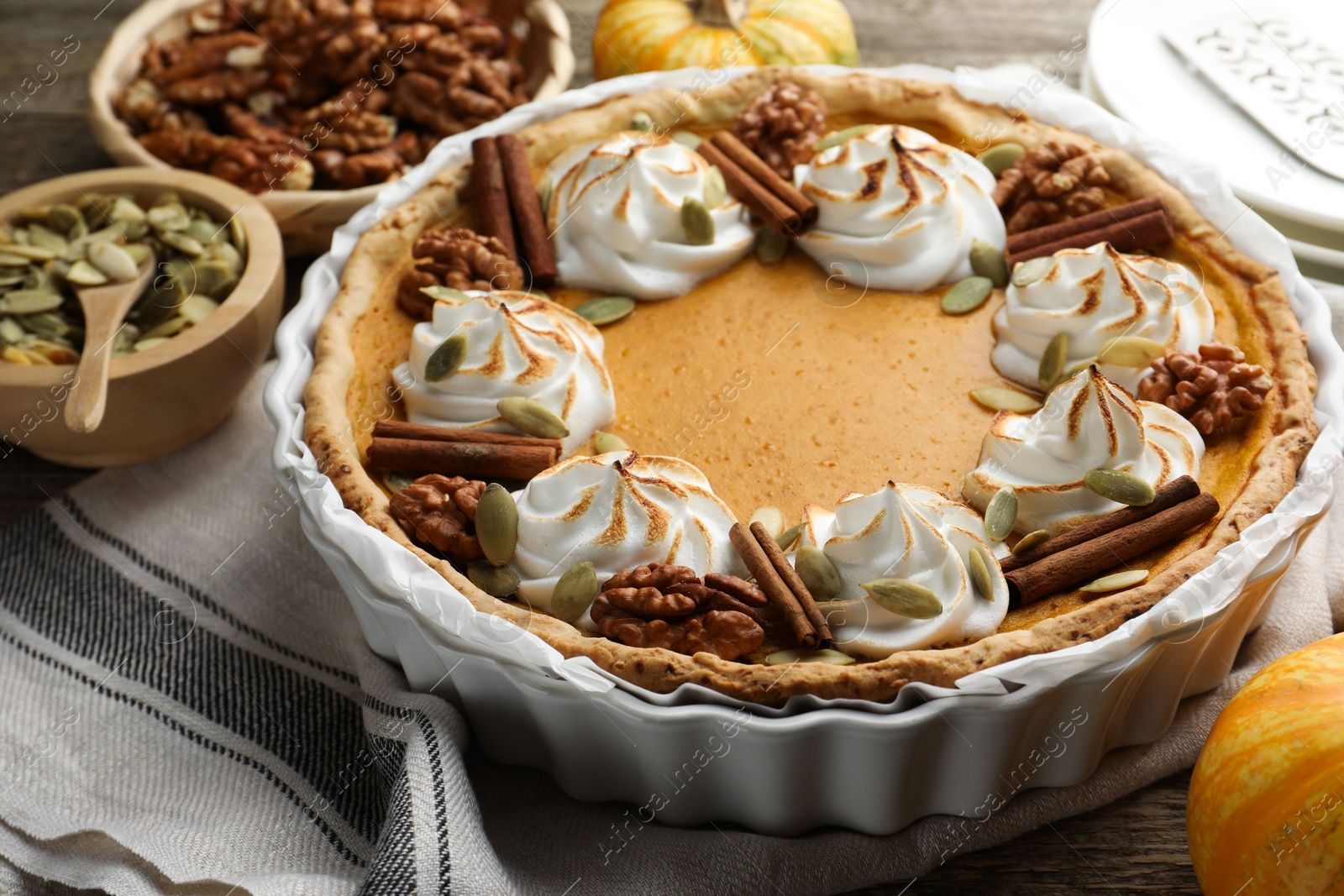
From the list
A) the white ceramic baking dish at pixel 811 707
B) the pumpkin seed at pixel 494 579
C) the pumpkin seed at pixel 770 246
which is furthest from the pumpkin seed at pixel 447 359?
the pumpkin seed at pixel 770 246

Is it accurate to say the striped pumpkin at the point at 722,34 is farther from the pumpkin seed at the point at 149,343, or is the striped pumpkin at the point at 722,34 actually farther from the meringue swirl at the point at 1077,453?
the meringue swirl at the point at 1077,453

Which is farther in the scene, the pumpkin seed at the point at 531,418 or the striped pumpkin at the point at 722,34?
the striped pumpkin at the point at 722,34

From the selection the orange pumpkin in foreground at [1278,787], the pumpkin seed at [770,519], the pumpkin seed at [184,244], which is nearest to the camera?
the orange pumpkin in foreground at [1278,787]

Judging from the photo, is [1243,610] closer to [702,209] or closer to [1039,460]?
[1039,460]

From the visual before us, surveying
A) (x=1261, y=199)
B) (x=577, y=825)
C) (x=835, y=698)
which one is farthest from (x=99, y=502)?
(x=1261, y=199)

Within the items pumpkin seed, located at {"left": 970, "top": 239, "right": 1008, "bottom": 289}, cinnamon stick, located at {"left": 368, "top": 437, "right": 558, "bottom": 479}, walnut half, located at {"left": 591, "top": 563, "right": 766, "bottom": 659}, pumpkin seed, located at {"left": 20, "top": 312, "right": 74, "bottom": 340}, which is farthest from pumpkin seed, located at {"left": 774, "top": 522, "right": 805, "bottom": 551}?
pumpkin seed, located at {"left": 20, "top": 312, "right": 74, "bottom": 340}

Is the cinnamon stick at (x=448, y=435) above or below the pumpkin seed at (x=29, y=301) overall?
above
